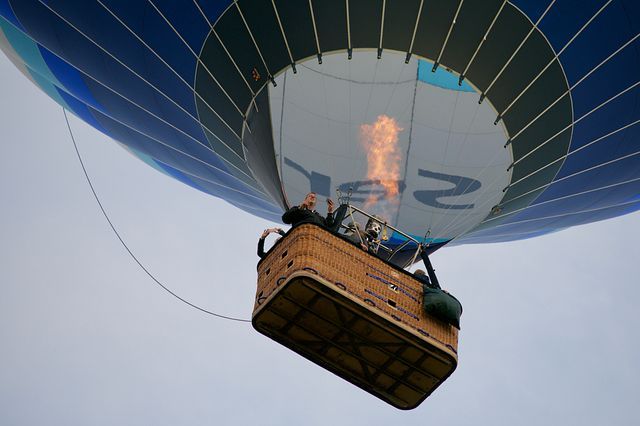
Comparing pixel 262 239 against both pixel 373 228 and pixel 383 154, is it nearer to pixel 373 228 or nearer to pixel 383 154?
pixel 373 228

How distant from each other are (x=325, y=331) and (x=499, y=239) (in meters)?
4.69

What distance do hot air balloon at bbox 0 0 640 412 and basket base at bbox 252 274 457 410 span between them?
70.7 inches

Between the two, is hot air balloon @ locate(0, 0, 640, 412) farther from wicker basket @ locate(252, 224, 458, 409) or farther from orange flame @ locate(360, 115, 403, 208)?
wicker basket @ locate(252, 224, 458, 409)

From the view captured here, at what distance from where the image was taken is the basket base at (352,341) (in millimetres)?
6574

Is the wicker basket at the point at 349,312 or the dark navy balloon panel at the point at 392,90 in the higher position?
the dark navy balloon panel at the point at 392,90

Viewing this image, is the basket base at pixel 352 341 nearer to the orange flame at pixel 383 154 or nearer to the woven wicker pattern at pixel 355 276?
the woven wicker pattern at pixel 355 276

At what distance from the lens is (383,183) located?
849 cm

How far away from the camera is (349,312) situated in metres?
6.62

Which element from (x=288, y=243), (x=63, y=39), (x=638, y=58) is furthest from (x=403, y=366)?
(x=63, y=39)

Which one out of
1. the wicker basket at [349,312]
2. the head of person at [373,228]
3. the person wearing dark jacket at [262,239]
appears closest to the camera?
the wicker basket at [349,312]

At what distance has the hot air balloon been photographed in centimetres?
767

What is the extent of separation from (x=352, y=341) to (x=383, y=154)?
2029mm

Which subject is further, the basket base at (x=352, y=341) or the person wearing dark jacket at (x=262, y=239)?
the person wearing dark jacket at (x=262, y=239)

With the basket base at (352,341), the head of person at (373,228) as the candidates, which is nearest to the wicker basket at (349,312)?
the basket base at (352,341)
